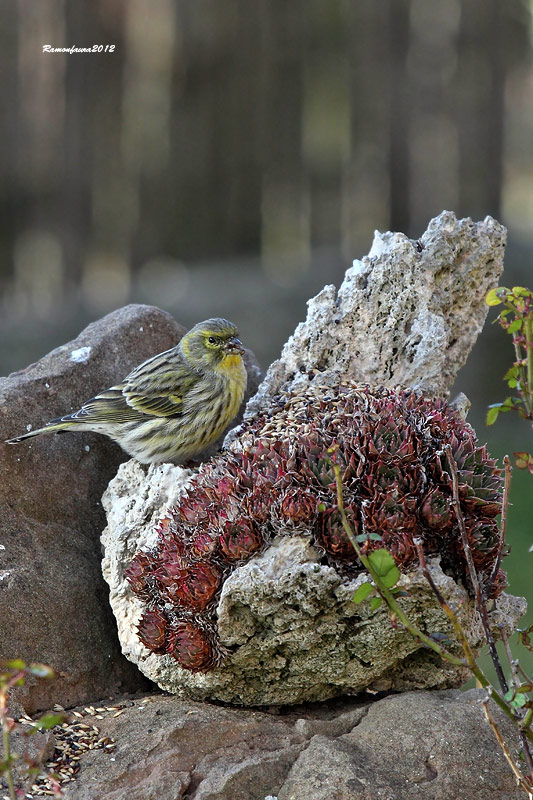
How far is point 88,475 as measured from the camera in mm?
5020

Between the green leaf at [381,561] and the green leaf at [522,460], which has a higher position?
the green leaf at [522,460]

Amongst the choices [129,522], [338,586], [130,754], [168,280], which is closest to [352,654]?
[338,586]

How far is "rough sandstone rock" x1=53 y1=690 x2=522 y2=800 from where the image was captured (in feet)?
11.0

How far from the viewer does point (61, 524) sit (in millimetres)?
4785

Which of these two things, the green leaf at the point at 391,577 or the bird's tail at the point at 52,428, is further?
the bird's tail at the point at 52,428

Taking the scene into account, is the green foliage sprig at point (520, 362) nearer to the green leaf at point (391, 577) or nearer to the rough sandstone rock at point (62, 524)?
the green leaf at point (391, 577)

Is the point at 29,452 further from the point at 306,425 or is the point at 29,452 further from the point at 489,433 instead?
the point at 489,433

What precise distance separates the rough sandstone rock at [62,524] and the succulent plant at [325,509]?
23.0 inches

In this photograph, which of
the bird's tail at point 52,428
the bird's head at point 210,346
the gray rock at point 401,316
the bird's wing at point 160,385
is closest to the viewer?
the bird's tail at point 52,428

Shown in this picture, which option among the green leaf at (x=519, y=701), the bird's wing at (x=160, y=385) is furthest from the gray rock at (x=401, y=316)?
the green leaf at (x=519, y=701)

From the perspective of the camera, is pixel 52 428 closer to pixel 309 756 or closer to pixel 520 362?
pixel 309 756

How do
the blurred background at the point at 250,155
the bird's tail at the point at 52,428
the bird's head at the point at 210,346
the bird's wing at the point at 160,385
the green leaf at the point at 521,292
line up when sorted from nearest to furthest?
the green leaf at the point at 521,292 → the bird's tail at the point at 52,428 → the bird's wing at the point at 160,385 → the bird's head at the point at 210,346 → the blurred background at the point at 250,155

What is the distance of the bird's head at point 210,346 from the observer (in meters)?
5.36

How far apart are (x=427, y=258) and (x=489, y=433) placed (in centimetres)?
593
